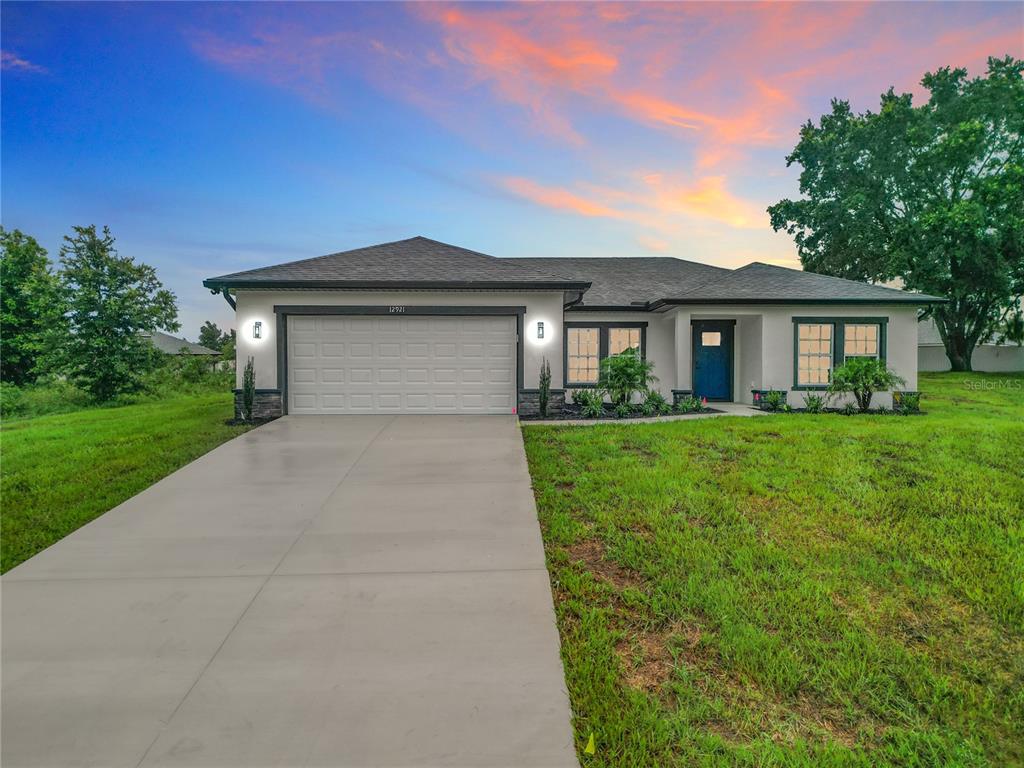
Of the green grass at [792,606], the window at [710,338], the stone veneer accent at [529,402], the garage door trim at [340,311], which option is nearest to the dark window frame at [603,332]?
the window at [710,338]

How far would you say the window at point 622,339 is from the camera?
12.8 metres

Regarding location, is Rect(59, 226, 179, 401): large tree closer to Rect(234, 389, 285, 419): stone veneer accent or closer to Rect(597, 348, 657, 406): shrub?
Rect(234, 389, 285, 419): stone veneer accent

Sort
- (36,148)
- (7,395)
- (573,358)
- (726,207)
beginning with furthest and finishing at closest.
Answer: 1. (7,395)
2. (726,207)
3. (36,148)
4. (573,358)

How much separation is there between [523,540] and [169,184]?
737 inches

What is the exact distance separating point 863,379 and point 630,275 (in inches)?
272

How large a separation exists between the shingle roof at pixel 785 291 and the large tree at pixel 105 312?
18207mm

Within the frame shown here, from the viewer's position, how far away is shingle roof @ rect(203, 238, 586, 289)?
32.1ft

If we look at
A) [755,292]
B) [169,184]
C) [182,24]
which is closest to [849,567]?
[755,292]

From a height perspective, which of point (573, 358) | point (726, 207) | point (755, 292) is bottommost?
point (573, 358)

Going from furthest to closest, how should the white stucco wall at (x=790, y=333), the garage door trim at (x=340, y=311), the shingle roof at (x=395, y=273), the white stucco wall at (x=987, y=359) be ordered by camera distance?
the white stucco wall at (x=987, y=359) < the white stucco wall at (x=790, y=333) < the garage door trim at (x=340, y=311) < the shingle roof at (x=395, y=273)

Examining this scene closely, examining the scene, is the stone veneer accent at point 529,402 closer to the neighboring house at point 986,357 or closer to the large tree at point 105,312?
the large tree at point 105,312

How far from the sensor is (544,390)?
10125 millimetres

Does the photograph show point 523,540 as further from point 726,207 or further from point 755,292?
point 726,207

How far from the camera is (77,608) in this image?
3092 mm
